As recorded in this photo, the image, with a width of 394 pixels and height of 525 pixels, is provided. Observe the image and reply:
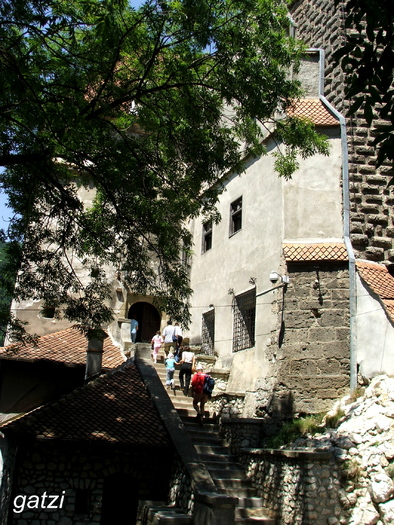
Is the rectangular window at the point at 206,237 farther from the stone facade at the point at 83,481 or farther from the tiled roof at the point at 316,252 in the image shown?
the stone facade at the point at 83,481

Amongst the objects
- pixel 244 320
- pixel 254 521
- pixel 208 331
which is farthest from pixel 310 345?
pixel 208 331

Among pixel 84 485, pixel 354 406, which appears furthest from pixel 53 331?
pixel 354 406

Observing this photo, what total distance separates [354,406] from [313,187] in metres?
5.52

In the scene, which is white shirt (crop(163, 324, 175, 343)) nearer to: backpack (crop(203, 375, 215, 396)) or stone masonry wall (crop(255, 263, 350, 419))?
backpack (crop(203, 375, 215, 396))

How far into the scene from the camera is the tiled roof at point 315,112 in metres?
13.8

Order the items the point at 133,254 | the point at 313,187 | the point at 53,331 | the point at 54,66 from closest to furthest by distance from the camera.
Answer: the point at 54,66 < the point at 133,254 < the point at 313,187 < the point at 53,331

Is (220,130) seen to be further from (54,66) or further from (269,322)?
(269,322)

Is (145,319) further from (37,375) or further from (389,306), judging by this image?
(389,306)

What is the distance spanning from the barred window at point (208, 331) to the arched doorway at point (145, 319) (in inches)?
164

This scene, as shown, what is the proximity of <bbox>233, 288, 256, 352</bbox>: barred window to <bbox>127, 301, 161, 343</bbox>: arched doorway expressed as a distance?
21.1 feet

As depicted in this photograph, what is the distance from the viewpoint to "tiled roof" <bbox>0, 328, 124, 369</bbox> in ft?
50.3

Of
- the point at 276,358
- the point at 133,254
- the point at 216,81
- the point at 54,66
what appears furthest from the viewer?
the point at 276,358

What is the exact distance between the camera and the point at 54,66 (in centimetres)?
920

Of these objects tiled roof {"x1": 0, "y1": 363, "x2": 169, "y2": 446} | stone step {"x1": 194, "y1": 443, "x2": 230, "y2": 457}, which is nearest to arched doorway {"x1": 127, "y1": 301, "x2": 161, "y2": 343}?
tiled roof {"x1": 0, "y1": 363, "x2": 169, "y2": 446}
